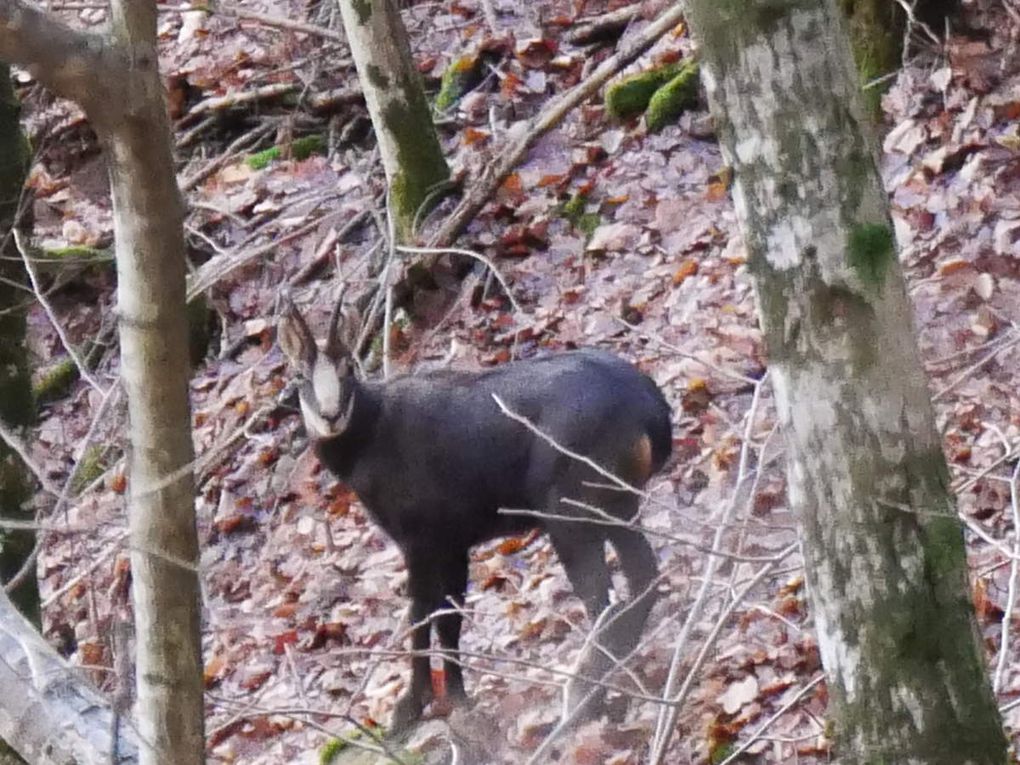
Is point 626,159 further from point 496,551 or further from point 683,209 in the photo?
point 496,551

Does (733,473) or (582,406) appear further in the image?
(733,473)

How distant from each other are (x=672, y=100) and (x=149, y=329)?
705cm

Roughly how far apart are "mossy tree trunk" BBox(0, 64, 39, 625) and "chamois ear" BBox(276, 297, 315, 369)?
965mm

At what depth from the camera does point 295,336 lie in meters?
6.00

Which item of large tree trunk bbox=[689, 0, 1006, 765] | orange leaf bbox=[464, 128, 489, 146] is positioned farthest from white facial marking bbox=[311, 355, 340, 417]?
orange leaf bbox=[464, 128, 489, 146]

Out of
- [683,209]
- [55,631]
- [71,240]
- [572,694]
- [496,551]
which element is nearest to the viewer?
[572,694]

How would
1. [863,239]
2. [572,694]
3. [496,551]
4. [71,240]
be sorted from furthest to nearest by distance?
1. [71,240]
2. [496,551]
3. [572,694]
4. [863,239]

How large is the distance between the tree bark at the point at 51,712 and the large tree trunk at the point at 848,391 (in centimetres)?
174

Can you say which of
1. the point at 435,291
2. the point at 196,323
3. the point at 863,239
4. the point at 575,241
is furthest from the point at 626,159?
the point at 863,239

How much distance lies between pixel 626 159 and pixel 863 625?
22.0ft

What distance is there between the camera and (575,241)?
9273 mm

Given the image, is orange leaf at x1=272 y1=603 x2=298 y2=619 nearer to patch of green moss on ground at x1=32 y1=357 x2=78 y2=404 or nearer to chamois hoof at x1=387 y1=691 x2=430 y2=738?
chamois hoof at x1=387 y1=691 x2=430 y2=738

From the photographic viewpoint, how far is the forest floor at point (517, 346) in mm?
5629

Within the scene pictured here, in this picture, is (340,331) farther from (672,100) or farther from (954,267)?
(672,100)
